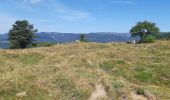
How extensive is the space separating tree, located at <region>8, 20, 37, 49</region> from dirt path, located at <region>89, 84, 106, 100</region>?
102 metres

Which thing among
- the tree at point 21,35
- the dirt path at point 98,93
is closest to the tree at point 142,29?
the tree at point 21,35

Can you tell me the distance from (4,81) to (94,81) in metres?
7.33

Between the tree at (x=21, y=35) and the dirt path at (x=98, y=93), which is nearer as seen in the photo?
the dirt path at (x=98, y=93)

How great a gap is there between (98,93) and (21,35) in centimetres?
10703

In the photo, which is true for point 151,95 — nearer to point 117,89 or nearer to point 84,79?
point 117,89

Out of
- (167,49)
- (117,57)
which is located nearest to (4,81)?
(117,57)

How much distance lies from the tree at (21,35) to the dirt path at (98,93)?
101901mm

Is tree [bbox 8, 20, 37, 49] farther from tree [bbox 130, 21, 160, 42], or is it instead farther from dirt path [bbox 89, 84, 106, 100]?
dirt path [bbox 89, 84, 106, 100]

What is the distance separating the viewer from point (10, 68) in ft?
117

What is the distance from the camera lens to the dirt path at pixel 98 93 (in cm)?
2555

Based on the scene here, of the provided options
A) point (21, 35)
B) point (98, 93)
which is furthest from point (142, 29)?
point (98, 93)

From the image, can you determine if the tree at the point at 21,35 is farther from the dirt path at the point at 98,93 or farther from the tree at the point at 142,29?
the dirt path at the point at 98,93

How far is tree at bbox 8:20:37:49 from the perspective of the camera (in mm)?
128875

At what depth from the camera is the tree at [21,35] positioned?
12888cm
